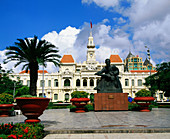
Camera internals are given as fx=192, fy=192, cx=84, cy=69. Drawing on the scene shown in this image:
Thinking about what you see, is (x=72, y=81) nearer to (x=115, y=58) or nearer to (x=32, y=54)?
(x=115, y=58)

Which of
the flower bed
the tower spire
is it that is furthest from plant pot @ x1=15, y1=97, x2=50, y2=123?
the tower spire

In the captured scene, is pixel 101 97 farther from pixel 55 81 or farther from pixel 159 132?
pixel 55 81

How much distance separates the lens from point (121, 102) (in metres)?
14.1

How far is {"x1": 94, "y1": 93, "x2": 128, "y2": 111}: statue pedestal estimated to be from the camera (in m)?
14.1

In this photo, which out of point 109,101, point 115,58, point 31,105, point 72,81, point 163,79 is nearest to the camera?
point 31,105

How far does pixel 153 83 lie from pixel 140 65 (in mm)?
96562

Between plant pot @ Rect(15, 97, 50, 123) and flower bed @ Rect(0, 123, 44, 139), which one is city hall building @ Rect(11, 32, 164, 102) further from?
flower bed @ Rect(0, 123, 44, 139)

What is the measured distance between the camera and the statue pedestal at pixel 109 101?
14.1m

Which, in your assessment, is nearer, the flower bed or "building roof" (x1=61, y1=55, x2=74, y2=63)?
the flower bed

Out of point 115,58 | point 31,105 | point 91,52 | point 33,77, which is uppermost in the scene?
point 91,52

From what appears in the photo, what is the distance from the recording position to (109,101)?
14102mm

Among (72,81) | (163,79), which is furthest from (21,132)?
(72,81)

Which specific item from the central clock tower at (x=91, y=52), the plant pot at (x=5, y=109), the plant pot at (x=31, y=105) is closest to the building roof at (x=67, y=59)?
the central clock tower at (x=91, y=52)

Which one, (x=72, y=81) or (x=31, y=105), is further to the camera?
(x=72, y=81)
